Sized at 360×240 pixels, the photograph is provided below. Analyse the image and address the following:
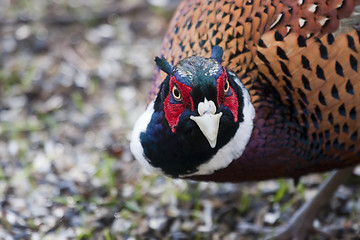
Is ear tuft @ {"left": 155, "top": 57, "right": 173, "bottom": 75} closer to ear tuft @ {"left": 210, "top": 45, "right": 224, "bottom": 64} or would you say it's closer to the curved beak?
ear tuft @ {"left": 210, "top": 45, "right": 224, "bottom": 64}

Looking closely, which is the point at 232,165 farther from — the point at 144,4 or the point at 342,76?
the point at 144,4

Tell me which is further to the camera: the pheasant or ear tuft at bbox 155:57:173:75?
the pheasant

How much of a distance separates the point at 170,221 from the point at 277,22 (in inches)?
62.7

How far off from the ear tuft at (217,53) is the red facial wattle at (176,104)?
1.13 ft

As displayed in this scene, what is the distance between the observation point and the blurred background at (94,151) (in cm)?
418

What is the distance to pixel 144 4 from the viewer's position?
20.2ft

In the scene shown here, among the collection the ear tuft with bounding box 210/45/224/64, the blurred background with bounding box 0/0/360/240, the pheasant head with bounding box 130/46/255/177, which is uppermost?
the ear tuft with bounding box 210/45/224/64

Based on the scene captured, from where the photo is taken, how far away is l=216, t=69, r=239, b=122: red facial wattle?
109 inches

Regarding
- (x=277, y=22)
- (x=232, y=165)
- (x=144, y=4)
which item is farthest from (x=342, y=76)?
(x=144, y=4)

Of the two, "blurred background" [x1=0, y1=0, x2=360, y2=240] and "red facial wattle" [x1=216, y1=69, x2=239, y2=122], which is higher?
"red facial wattle" [x1=216, y1=69, x2=239, y2=122]

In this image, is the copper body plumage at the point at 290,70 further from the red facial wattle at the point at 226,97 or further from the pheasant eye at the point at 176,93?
the pheasant eye at the point at 176,93

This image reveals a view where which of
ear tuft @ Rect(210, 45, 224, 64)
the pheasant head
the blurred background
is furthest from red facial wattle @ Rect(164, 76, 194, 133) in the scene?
the blurred background

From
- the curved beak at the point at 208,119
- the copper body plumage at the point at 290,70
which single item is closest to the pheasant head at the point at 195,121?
the curved beak at the point at 208,119

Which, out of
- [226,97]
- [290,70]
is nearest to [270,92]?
[290,70]
